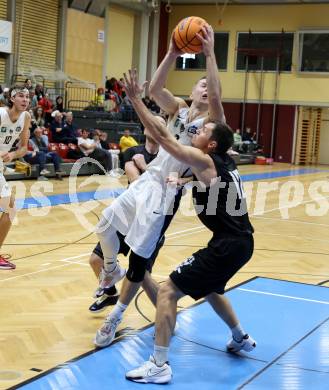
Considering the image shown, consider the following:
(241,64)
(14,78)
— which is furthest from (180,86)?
(14,78)

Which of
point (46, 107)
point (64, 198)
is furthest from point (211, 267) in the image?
point (46, 107)

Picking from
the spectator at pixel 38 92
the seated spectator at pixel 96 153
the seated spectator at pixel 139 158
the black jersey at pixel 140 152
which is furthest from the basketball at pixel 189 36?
the spectator at pixel 38 92

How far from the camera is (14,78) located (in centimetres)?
2023

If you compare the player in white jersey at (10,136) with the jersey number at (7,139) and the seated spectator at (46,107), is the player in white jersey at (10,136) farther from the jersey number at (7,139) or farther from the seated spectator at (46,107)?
the seated spectator at (46,107)

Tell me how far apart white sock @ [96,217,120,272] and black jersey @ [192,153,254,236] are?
2.95 ft

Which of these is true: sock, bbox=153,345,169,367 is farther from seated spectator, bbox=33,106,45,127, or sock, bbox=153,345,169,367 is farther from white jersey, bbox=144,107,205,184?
seated spectator, bbox=33,106,45,127

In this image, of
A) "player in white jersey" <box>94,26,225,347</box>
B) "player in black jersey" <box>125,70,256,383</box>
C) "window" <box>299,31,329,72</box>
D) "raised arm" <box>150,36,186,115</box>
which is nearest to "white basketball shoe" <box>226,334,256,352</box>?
"player in black jersey" <box>125,70,256,383</box>

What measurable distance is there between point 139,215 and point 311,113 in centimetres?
2618

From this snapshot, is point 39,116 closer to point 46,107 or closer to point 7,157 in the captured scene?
point 46,107

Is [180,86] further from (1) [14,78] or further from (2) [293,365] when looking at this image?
(2) [293,365]

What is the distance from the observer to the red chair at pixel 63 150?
16719 mm

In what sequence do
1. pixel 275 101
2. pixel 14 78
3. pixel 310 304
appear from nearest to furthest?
pixel 310 304
pixel 14 78
pixel 275 101

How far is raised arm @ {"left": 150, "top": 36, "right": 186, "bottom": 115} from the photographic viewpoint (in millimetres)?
4348

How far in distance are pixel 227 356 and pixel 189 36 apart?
89.4 inches
